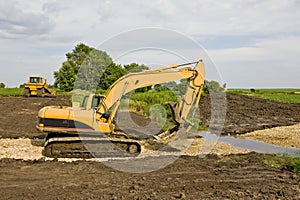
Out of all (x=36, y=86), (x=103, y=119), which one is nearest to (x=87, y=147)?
(x=103, y=119)

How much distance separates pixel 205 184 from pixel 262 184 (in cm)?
133

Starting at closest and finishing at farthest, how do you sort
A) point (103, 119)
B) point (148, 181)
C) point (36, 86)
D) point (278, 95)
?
1. point (148, 181)
2. point (103, 119)
3. point (36, 86)
4. point (278, 95)

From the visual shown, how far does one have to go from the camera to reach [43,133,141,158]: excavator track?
1045cm

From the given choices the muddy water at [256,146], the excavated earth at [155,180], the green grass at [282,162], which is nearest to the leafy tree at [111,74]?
the muddy water at [256,146]

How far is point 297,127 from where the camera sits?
65.3 feet

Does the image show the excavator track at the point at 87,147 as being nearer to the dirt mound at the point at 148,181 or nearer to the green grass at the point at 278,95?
the dirt mound at the point at 148,181

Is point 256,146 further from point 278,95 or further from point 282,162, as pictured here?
point 278,95

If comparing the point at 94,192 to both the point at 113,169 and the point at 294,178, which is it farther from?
the point at 294,178

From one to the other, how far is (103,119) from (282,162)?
18.2 ft

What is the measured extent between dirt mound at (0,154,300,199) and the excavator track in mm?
858

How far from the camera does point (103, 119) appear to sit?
35.7 feet

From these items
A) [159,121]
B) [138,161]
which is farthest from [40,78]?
[138,161]

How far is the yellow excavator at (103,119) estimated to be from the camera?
10.5m

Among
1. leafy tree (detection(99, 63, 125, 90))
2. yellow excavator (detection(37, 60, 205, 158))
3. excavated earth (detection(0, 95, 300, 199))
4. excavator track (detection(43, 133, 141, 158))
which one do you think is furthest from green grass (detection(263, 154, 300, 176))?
leafy tree (detection(99, 63, 125, 90))
